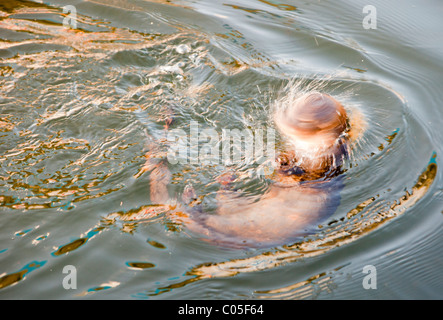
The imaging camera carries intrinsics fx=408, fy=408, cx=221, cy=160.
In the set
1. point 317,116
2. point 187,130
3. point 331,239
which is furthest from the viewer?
point 187,130

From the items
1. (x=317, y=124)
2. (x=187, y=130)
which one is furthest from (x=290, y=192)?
(x=187, y=130)

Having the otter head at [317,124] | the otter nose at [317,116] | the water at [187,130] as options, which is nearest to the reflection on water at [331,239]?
the water at [187,130]

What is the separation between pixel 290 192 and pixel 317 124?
0.60 m

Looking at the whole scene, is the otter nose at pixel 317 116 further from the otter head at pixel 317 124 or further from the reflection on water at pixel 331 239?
the reflection on water at pixel 331 239

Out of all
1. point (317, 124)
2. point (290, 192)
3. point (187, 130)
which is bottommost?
point (290, 192)

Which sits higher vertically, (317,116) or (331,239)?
(317,116)

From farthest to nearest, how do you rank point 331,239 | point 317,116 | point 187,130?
point 187,130 → point 317,116 → point 331,239

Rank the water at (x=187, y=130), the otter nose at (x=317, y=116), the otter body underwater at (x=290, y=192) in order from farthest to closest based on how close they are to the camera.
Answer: the otter nose at (x=317, y=116), the otter body underwater at (x=290, y=192), the water at (x=187, y=130)

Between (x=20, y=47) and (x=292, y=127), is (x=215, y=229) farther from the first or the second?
(x=20, y=47)

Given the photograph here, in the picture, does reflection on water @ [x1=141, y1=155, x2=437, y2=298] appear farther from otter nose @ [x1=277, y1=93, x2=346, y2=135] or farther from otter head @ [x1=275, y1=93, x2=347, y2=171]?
otter nose @ [x1=277, y1=93, x2=346, y2=135]

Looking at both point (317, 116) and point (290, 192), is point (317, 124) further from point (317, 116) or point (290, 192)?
point (290, 192)

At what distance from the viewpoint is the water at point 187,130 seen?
2.82 meters

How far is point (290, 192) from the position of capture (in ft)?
11.0
